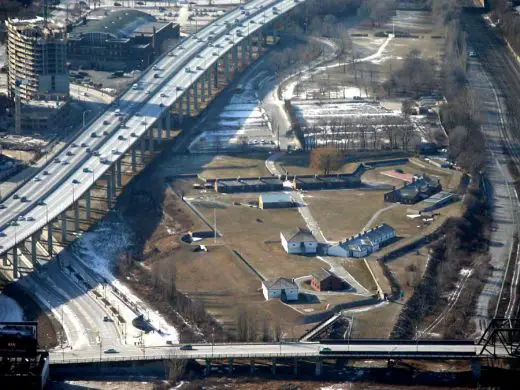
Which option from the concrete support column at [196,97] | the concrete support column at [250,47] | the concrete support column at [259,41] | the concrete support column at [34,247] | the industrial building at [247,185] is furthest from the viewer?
the concrete support column at [259,41]

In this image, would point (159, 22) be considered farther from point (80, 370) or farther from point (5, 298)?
point (80, 370)

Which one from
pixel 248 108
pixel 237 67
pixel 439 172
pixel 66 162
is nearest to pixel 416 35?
pixel 237 67

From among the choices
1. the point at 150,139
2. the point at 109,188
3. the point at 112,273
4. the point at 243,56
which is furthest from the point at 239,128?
the point at 112,273

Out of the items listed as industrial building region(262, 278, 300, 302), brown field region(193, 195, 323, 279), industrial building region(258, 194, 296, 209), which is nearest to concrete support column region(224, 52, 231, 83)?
brown field region(193, 195, 323, 279)

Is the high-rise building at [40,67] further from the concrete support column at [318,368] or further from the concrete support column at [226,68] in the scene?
the concrete support column at [318,368]

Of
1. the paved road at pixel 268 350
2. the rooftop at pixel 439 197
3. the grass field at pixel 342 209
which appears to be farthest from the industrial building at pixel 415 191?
the paved road at pixel 268 350

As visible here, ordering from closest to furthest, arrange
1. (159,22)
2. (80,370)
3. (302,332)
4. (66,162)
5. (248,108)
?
(80,370) < (302,332) < (66,162) < (248,108) < (159,22)
